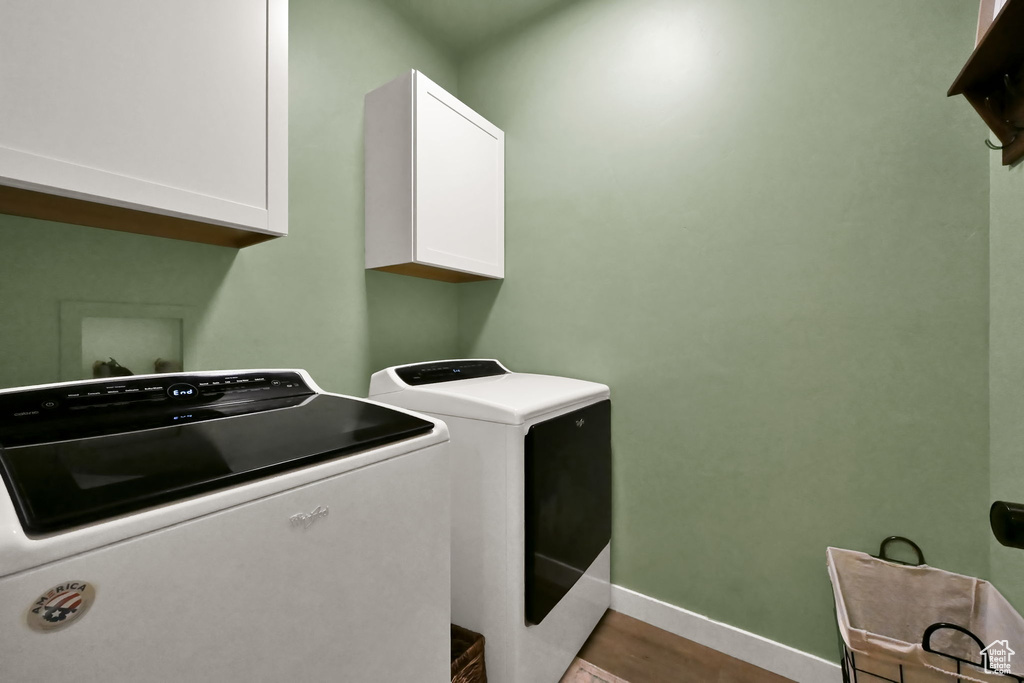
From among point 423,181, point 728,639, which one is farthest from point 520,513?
point 423,181

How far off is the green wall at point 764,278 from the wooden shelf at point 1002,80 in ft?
0.68

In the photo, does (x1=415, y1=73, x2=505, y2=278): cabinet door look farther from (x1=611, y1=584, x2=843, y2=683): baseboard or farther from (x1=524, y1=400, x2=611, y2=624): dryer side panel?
(x1=611, y1=584, x2=843, y2=683): baseboard

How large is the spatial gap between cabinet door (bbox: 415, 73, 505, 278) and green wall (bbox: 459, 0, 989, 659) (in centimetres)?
16

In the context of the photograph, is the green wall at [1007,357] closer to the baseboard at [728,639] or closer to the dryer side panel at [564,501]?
the baseboard at [728,639]

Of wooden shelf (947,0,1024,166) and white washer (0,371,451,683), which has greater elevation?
wooden shelf (947,0,1024,166)

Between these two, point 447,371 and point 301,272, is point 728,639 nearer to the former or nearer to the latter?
point 447,371

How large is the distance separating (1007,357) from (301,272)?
2183 mm

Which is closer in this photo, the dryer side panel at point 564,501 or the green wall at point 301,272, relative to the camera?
the green wall at point 301,272

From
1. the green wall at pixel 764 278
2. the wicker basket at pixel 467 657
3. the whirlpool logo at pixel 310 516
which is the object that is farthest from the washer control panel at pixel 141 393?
the green wall at pixel 764 278

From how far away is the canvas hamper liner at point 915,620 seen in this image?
964mm

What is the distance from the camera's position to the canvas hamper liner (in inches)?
38.0

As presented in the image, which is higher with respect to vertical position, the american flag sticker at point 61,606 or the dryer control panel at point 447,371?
the dryer control panel at point 447,371

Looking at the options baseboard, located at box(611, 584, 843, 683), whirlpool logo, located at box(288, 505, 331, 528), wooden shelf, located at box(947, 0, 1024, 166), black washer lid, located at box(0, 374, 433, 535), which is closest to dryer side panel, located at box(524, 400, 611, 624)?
baseboard, located at box(611, 584, 843, 683)

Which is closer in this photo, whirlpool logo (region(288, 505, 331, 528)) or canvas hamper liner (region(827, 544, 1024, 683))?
whirlpool logo (region(288, 505, 331, 528))
